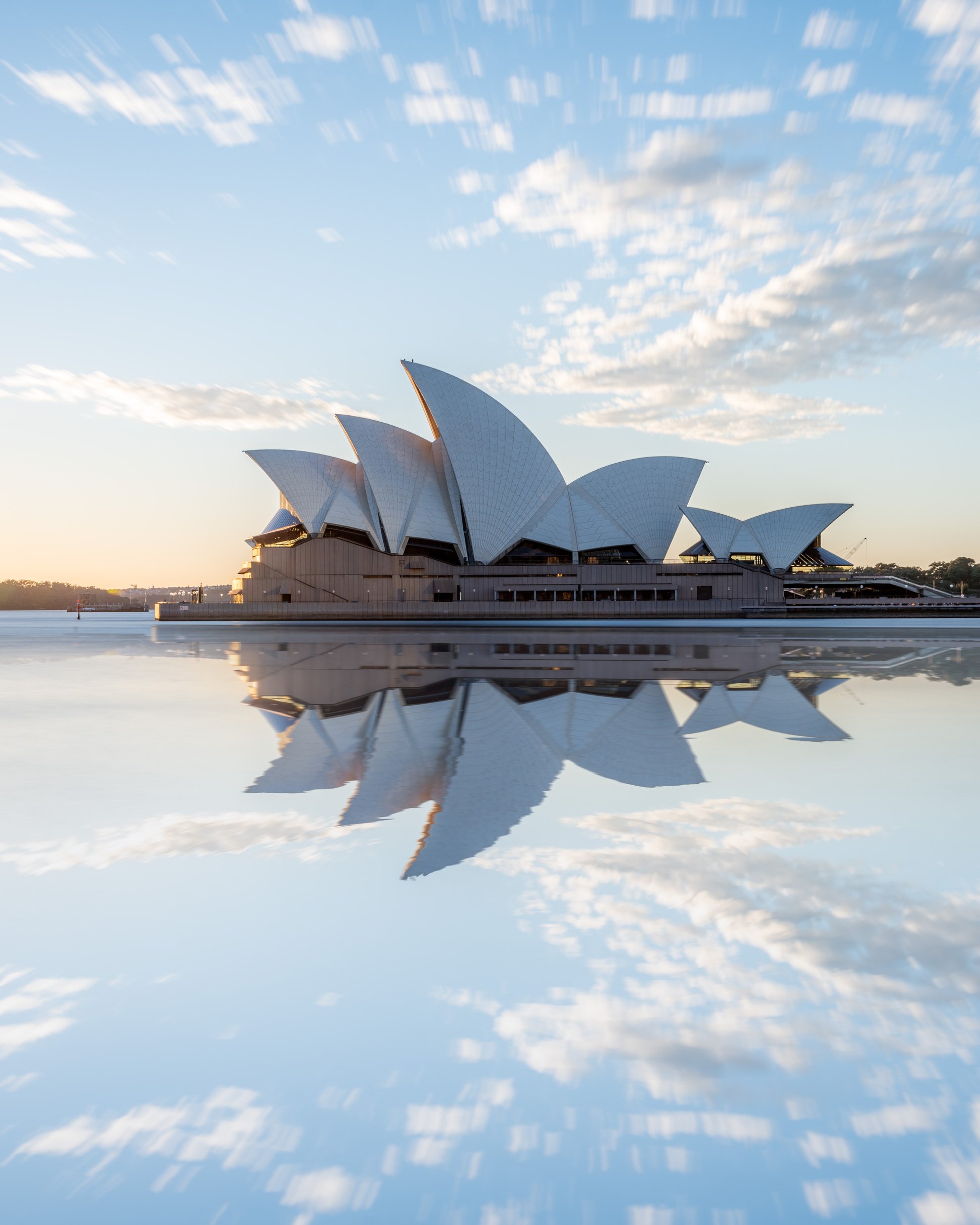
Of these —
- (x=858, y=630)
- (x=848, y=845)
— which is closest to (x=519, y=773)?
(x=848, y=845)

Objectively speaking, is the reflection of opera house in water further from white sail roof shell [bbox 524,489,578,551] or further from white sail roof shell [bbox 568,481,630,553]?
white sail roof shell [bbox 568,481,630,553]

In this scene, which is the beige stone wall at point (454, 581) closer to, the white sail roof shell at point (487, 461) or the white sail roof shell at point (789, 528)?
the white sail roof shell at point (487, 461)

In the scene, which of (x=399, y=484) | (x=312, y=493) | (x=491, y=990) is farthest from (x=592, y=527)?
(x=491, y=990)

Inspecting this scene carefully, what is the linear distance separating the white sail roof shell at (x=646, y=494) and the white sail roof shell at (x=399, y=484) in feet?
46.5

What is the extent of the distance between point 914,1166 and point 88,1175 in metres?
2.10

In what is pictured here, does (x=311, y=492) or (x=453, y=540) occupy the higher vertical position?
(x=311, y=492)

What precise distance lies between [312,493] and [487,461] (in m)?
14.9

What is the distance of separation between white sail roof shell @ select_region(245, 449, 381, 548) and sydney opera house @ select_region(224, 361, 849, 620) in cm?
9

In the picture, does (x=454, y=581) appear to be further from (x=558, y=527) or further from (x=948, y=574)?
(x=948, y=574)

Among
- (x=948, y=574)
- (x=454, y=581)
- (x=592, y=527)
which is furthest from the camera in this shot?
(x=948, y=574)

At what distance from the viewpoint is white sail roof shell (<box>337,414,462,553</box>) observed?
57.3m

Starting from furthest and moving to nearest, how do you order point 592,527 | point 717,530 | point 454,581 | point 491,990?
point 717,530 < point 592,527 < point 454,581 < point 491,990

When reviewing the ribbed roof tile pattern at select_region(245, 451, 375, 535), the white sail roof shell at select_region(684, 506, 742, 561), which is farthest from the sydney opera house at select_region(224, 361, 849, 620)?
the white sail roof shell at select_region(684, 506, 742, 561)

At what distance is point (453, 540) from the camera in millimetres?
60625
